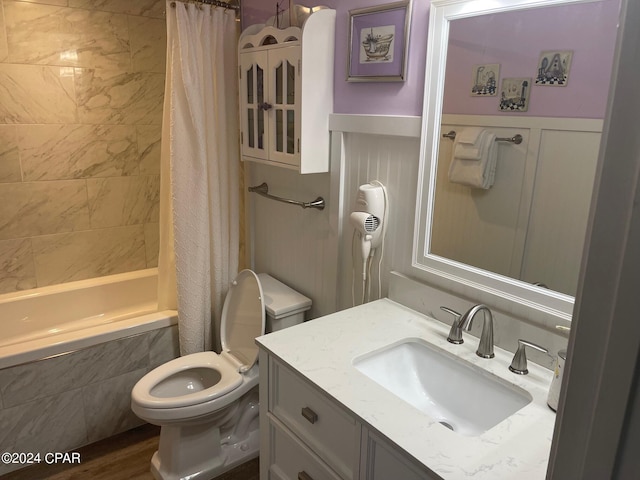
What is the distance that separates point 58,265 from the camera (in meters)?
2.79

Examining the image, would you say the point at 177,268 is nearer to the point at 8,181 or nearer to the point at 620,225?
the point at 8,181

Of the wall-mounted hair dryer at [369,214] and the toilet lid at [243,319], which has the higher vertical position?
the wall-mounted hair dryer at [369,214]

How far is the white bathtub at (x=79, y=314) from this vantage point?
213 centimetres

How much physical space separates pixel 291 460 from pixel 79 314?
76.8 inches

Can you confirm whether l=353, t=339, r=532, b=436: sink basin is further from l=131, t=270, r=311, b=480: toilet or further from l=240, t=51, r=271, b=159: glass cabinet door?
l=240, t=51, r=271, b=159: glass cabinet door

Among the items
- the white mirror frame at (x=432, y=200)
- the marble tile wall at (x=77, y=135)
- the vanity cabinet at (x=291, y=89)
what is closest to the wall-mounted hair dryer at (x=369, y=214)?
the white mirror frame at (x=432, y=200)

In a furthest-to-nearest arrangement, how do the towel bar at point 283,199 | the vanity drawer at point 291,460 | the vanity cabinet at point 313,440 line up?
1. the towel bar at point 283,199
2. the vanity drawer at point 291,460
3. the vanity cabinet at point 313,440

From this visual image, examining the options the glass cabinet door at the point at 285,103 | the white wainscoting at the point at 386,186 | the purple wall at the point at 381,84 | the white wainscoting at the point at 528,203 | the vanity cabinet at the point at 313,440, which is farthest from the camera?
the glass cabinet door at the point at 285,103

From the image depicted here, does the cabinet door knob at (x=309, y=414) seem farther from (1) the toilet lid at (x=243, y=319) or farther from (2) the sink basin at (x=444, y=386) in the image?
(1) the toilet lid at (x=243, y=319)

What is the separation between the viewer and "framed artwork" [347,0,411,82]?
1.54 meters

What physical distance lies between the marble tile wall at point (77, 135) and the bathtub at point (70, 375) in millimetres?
368

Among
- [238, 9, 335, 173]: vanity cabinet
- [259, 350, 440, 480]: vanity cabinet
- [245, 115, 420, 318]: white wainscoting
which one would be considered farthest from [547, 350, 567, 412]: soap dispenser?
[238, 9, 335, 173]: vanity cabinet

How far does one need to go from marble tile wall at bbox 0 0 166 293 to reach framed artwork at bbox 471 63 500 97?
2105 millimetres

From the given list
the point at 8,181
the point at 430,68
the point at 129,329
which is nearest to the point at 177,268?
the point at 129,329
